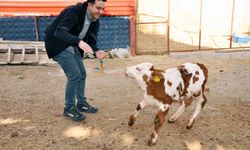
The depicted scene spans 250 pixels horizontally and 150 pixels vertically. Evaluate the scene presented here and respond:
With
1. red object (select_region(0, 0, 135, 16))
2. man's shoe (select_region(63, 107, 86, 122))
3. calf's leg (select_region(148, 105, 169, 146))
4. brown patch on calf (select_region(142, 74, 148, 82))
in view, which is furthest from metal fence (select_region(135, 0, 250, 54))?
calf's leg (select_region(148, 105, 169, 146))

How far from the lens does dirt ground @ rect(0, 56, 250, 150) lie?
577 centimetres

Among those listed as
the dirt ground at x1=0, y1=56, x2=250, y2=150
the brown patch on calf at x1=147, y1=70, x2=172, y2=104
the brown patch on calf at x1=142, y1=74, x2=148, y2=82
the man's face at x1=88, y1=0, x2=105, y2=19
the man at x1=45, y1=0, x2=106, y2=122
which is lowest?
the dirt ground at x1=0, y1=56, x2=250, y2=150

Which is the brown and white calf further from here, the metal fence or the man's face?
the metal fence

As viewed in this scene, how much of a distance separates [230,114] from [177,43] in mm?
6420

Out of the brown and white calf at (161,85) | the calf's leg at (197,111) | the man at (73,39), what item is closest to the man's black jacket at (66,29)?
the man at (73,39)

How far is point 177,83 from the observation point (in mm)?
5711

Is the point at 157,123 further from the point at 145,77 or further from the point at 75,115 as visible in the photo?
the point at 75,115

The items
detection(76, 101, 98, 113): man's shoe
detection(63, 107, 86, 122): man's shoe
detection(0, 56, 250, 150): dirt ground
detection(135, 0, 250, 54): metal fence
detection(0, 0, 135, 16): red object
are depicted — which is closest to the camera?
detection(0, 56, 250, 150): dirt ground

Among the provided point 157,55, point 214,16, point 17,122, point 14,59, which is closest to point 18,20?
point 14,59

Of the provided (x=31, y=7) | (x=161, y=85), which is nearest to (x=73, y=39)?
(x=161, y=85)

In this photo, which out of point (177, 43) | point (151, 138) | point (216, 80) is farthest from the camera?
point (177, 43)

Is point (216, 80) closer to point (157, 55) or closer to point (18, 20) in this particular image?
point (157, 55)

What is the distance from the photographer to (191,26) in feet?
50.7

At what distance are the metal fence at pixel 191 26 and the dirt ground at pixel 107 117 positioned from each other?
9.66ft
